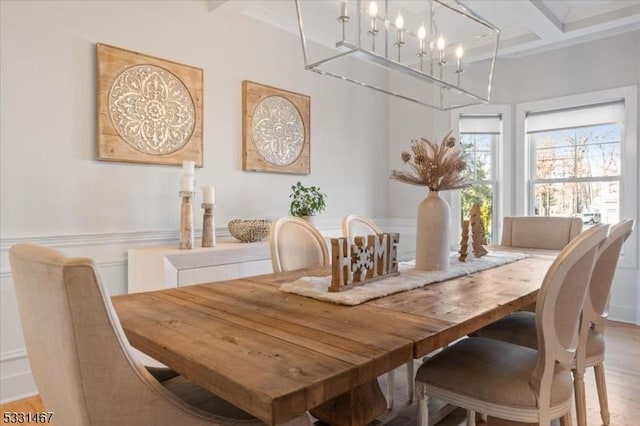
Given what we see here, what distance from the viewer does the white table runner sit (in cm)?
141

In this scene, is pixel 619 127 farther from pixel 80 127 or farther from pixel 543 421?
pixel 80 127

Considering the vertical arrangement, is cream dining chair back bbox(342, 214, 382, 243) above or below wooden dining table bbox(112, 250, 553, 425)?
above

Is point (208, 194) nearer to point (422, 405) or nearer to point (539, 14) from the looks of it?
point (422, 405)

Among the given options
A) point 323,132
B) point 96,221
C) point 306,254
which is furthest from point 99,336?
point 323,132

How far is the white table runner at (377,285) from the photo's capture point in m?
1.41

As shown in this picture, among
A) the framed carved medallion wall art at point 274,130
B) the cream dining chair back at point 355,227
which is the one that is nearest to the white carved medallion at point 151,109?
the framed carved medallion wall art at point 274,130

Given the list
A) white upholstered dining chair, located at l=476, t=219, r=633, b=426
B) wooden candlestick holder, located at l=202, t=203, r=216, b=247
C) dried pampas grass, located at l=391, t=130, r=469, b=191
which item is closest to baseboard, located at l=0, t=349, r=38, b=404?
wooden candlestick holder, located at l=202, t=203, r=216, b=247

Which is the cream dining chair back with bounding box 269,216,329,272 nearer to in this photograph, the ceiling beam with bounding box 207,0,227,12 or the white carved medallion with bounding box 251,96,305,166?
the white carved medallion with bounding box 251,96,305,166

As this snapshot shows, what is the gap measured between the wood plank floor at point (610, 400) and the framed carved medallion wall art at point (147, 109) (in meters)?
1.59

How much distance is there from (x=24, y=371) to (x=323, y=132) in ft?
9.74

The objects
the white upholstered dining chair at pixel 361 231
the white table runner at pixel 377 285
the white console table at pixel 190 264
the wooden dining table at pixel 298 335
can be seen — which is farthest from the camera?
the white console table at pixel 190 264

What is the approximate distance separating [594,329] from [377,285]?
1143 mm

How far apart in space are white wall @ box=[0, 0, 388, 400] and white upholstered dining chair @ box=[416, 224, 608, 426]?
2151mm

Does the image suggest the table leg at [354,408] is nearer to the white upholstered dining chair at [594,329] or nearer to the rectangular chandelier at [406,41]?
the white upholstered dining chair at [594,329]
